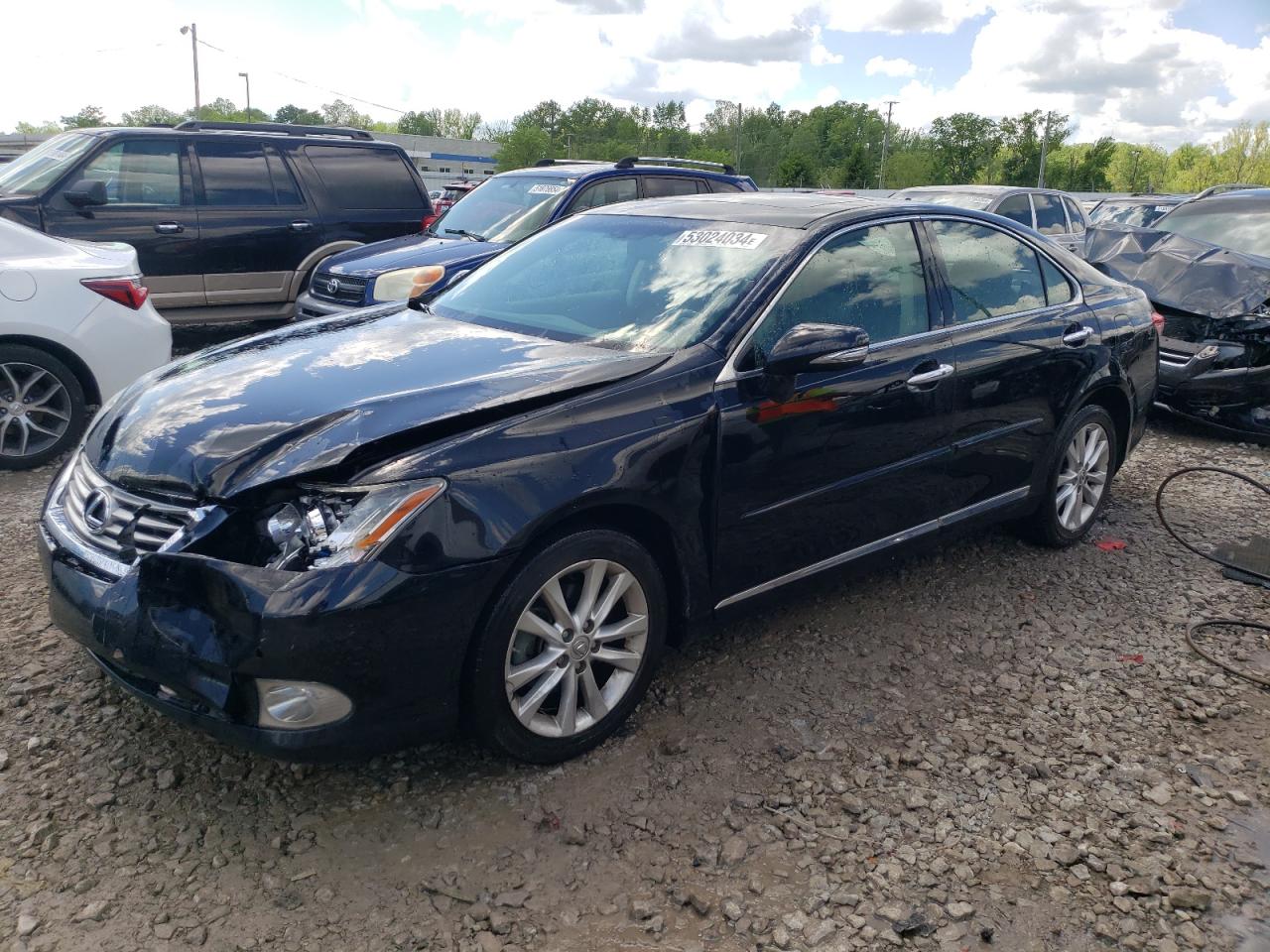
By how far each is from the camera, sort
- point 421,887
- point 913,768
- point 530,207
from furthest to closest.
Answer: point 530,207 → point 913,768 → point 421,887

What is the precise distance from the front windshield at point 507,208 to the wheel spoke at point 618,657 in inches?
232

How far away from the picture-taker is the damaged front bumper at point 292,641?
8.55 feet

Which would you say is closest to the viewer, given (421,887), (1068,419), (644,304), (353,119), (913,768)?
(421,887)

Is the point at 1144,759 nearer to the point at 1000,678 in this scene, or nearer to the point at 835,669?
the point at 1000,678

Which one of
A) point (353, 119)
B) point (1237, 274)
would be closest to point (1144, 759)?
point (1237, 274)

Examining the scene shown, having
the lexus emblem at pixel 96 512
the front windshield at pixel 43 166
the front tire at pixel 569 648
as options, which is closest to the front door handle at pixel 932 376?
the front tire at pixel 569 648

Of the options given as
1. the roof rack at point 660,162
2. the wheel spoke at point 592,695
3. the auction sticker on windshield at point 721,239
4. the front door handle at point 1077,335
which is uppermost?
the roof rack at point 660,162

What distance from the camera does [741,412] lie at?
3.45 metres

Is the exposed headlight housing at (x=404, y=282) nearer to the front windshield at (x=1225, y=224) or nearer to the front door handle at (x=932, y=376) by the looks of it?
the front door handle at (x=932, y=376)

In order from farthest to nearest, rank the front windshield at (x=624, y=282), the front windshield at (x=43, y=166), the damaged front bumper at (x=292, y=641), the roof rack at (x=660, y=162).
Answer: the roof rack at (x=660, y=162) → the front windshield at (x=43, y=166) → the front windshield at (x=624, y=282) → the damaged front bumper at (x=292, y=641)

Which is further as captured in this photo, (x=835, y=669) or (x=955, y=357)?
(x=955, y=357)

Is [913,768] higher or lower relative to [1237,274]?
lower

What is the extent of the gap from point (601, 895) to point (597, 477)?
1.15m

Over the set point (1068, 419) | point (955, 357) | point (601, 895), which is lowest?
point (601, 895)
